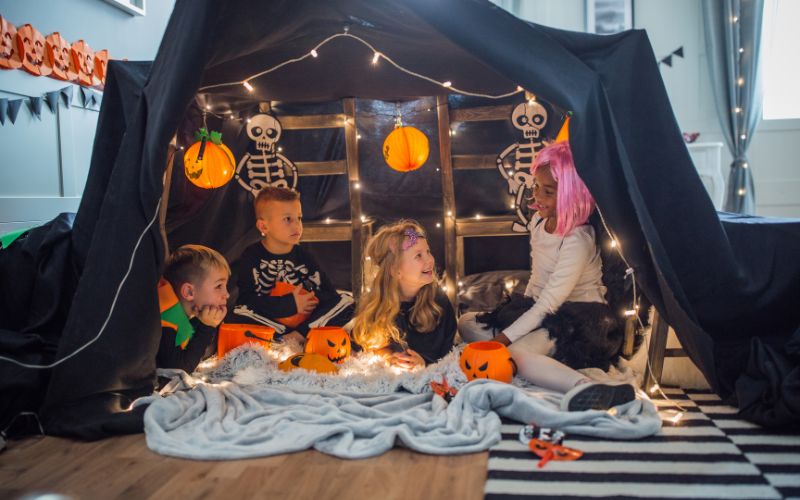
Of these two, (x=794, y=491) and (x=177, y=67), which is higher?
(x=177, y=67)

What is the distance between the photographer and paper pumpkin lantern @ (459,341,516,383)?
2658mm

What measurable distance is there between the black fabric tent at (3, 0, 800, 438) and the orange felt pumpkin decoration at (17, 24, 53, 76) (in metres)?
1.88

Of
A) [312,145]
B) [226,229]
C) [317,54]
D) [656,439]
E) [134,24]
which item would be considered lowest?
[656,439]

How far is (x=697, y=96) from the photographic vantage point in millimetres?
6289

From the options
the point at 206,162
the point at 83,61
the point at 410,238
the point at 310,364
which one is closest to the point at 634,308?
the point at 410,238

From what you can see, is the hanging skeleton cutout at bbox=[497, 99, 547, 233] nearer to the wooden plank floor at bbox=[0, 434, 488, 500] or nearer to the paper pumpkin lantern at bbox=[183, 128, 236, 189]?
the paper pumpkin lantern at bbox=[183, 128, 236, 189]

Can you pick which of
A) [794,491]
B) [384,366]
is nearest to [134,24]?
[384,366]

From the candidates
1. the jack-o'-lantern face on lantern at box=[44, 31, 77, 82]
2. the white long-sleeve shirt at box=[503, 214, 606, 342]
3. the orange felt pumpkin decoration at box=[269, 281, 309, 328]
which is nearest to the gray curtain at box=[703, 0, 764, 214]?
the white long-sleeve shirt at box=[503, 214, 606, 342]

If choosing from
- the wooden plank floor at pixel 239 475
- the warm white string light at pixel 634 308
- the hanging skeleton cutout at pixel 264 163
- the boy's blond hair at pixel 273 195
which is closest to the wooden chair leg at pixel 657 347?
the warm white string light at pixel 634 308

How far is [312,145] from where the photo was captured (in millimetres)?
4117

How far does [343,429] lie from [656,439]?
1005 mm

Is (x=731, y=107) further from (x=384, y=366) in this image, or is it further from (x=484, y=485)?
(x=484, y=485)

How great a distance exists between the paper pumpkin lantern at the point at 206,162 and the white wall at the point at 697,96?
393 centimetres

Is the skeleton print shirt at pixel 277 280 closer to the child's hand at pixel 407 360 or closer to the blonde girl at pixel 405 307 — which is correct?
the blonde girl at pixel 405 307
